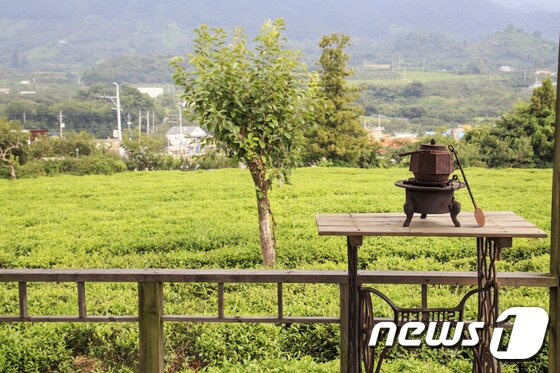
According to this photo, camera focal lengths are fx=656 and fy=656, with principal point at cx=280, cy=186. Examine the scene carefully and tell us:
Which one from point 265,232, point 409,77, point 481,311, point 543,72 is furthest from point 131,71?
point 481,311

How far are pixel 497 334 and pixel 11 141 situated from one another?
600 centimetres

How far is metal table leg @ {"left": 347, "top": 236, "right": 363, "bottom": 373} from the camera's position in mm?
1876

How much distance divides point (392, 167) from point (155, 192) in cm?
262

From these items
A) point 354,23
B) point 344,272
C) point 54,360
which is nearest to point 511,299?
point 344,272

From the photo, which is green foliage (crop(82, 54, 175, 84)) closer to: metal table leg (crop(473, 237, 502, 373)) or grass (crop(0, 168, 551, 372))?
grass (crop(0, 168, 551, 372))

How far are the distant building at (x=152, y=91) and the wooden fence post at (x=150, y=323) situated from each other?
732 cm

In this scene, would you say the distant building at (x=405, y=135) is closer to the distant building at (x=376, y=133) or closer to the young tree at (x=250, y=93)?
the distant building at (x=376, y=133)

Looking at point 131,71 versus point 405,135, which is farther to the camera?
point 131,71

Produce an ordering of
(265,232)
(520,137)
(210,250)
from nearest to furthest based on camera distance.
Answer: (265,232) < (210,250) < (520,137)

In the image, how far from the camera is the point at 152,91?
30.4 ft

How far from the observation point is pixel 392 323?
78.4 inches

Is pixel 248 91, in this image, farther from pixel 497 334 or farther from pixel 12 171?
pixel 12 171

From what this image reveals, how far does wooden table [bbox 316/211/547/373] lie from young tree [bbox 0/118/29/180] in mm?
5549

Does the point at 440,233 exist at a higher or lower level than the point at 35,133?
lower
